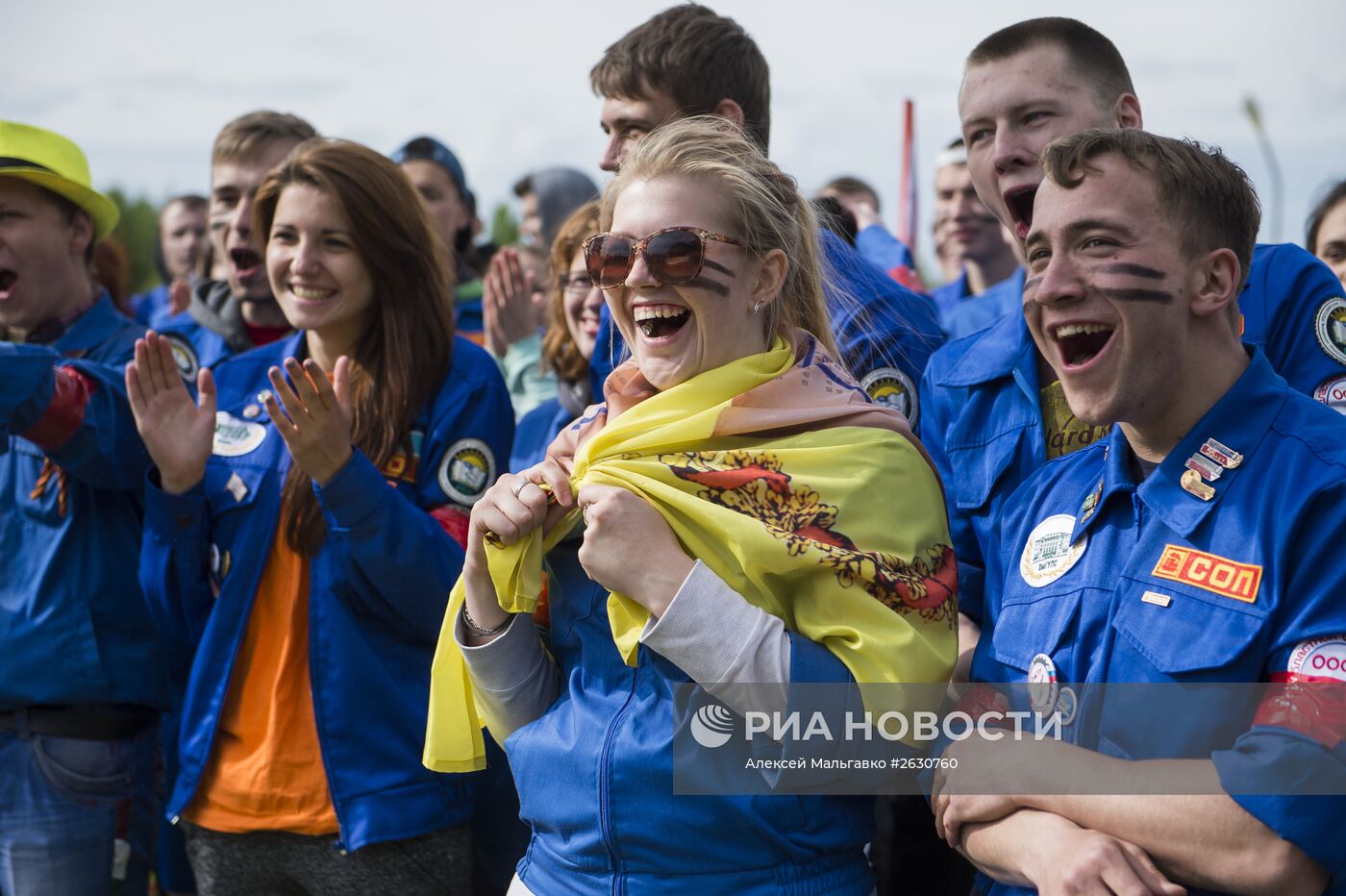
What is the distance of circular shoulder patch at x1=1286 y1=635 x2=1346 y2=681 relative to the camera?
73.3 inches

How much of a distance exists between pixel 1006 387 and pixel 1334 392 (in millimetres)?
640

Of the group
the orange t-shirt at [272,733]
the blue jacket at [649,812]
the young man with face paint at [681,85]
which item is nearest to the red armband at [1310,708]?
the blue jacket at [649,812]

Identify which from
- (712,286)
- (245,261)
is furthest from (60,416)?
(712,286)

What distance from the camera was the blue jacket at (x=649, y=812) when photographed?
2.27 meters

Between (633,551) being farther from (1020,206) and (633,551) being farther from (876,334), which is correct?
(1020,206)

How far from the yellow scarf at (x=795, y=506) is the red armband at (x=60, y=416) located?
162 cm

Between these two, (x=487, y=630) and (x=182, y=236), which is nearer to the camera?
(x=487, y=630)

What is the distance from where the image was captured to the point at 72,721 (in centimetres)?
357

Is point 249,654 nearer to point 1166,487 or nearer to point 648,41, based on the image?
point 648,41

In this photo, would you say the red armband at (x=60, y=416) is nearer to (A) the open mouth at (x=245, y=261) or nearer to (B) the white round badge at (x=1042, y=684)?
(A) the open mouth at (x=245, y=261)

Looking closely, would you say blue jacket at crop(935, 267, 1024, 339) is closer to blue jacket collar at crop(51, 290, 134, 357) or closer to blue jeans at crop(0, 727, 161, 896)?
blue jacket collar at crop(51, 290, 134, 357)

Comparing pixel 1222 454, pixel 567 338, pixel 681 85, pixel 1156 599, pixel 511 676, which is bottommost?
pixel 511 676

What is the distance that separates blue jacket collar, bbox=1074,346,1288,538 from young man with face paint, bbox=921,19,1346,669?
0.53 meters

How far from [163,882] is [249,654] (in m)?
0.86
